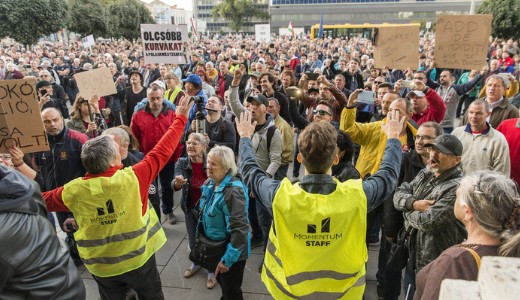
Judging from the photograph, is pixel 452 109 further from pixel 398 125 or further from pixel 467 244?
pixel 467 244

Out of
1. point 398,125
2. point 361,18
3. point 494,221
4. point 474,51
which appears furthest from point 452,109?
point 361,18

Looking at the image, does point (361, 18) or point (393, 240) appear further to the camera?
point (361, 18)

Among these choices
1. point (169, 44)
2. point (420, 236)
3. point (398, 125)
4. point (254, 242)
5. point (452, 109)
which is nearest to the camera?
point (398, 125)

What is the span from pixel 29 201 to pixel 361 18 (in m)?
96.3

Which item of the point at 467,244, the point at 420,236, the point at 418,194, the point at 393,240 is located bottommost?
the point at 393,240

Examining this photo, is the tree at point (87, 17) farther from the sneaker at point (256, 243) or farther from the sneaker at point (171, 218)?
the sneaker at point (256, 243)

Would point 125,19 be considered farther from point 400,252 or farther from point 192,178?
point 400,252

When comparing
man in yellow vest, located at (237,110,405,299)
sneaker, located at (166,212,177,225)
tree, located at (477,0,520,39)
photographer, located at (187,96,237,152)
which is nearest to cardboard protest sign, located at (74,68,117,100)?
photographer, located at (187,96,237,152)

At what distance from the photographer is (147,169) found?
275cm

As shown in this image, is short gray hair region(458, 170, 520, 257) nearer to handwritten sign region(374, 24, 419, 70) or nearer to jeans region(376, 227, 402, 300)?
jeans region(376, 227, 402, 300)

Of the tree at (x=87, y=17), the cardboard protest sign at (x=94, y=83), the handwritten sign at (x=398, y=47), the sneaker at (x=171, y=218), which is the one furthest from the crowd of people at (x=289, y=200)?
the tree at (x=87, y=17)

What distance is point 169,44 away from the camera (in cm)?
748

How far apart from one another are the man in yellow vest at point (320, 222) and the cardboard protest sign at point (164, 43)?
19.8 feet

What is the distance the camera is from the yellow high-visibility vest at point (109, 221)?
2.47m
